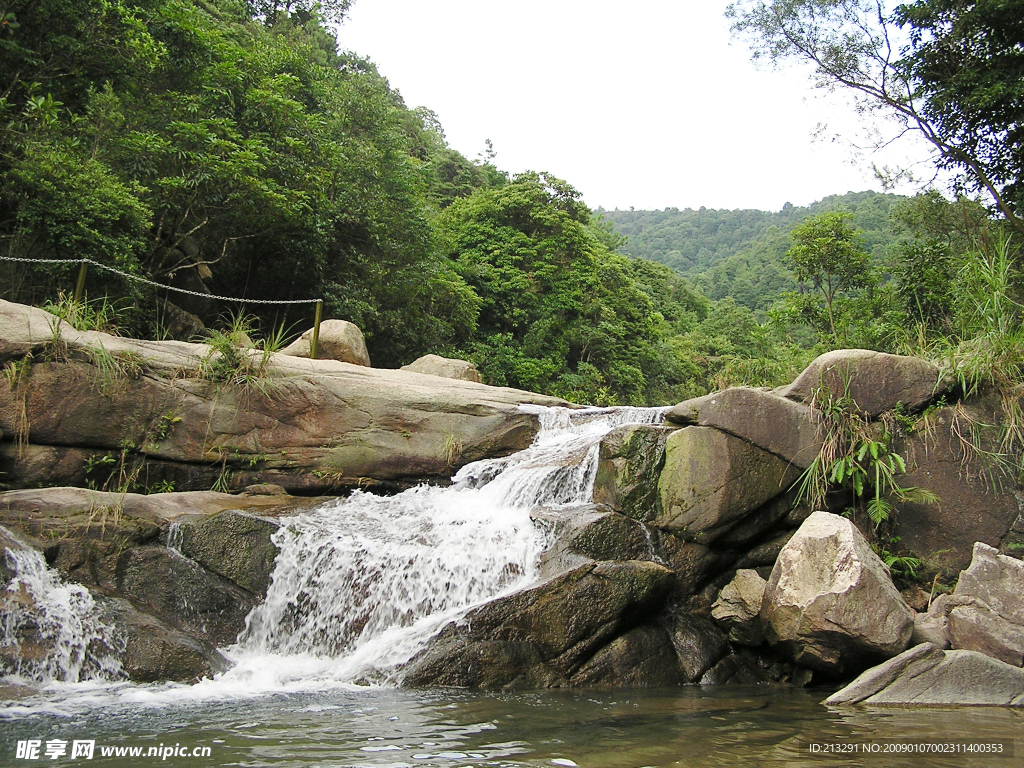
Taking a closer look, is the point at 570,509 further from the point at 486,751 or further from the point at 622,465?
the point at 486,751

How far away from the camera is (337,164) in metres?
16.5

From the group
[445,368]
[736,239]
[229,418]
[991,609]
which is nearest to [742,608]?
[991,609]

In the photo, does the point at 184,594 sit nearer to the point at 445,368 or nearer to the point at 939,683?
the point at 939,683

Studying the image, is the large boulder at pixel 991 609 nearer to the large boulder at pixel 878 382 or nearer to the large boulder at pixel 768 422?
the large boulder at pixel 768 422

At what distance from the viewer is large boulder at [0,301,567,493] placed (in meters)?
8.01

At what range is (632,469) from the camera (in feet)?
24.5

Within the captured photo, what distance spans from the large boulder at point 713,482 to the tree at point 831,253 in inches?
332

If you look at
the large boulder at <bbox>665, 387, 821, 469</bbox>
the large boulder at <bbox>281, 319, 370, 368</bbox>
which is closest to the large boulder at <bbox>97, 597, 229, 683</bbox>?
the large boulder at <bbox>665, 387, 821, 469</bbox>

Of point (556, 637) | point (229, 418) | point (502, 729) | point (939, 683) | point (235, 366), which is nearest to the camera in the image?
point (502, 729)

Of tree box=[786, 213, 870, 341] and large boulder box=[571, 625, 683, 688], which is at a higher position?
tree box=[786, 213, 870, 341]

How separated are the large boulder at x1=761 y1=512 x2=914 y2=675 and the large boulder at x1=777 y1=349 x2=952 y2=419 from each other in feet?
6.53

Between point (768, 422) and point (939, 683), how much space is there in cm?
291

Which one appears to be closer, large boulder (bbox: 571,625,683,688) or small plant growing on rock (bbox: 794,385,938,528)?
large boulder (bbox: 571,625,683,688)

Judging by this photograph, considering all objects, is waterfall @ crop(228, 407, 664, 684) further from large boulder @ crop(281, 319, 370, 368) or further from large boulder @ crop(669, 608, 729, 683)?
large boulder @ crop(281, 319, 370, 368)
